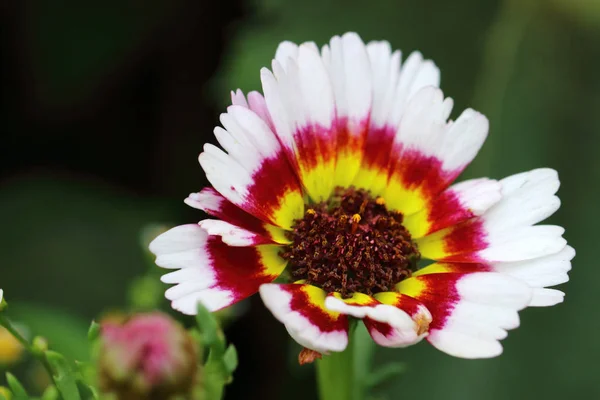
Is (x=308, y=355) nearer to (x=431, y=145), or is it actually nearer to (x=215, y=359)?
(x=215, y=359)

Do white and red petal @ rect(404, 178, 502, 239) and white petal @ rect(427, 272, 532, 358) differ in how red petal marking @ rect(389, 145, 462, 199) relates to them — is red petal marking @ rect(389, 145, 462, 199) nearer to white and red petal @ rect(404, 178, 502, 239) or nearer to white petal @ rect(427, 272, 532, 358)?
white and red petal @ rect(404, 178, 502, 239)

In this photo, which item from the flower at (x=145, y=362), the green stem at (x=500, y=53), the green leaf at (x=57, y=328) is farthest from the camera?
the green stem at (x=500, y=53)

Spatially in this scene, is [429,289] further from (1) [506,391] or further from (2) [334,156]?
(1) [506,391]

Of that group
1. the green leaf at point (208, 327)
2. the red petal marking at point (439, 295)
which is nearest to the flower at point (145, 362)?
the green leaf at point (208, 327)

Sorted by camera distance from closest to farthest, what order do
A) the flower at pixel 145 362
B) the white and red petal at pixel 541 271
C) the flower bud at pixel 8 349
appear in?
the flower at pixel 145 362 < the white and red petal at pixel 541 271 < the flower bud at pixel 8 349

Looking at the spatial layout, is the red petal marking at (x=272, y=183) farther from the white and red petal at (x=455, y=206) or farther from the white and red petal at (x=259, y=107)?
the white and red petal at (x=455, y=206)

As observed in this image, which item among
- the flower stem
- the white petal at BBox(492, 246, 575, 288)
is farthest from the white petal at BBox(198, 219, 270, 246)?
the white petal at BBox(492, 246, 575, 288)

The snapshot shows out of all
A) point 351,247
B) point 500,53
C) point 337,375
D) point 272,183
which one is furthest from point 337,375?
point 500,53
